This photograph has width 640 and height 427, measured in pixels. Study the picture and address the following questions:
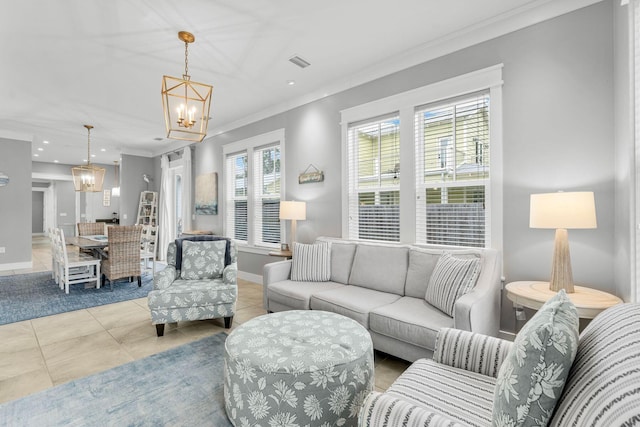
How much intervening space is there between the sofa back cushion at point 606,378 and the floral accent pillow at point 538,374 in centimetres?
4

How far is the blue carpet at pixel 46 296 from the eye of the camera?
3676mm

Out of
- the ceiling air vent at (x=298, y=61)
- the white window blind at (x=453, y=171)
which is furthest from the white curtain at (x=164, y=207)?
the white window blind at (x=453, y=171)

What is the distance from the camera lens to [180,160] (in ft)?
23.1

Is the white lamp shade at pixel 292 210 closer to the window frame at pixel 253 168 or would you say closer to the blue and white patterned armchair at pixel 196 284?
the window frame at pixel 253 168

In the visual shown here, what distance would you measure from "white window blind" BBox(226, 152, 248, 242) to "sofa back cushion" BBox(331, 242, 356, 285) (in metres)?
2.52

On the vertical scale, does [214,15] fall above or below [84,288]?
above

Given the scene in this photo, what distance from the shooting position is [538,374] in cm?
81

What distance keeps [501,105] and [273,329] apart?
269 cm

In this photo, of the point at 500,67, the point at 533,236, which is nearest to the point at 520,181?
the point at 533,236

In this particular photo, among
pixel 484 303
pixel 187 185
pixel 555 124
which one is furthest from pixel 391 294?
pixel 187 185

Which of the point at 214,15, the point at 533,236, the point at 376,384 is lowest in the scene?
the point at 376,384

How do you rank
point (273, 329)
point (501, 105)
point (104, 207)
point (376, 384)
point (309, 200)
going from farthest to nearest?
point (104, 207)
point (309, 200)
point (501, 105)
point (376, 384)
point (273, 329)

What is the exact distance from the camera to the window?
489cm

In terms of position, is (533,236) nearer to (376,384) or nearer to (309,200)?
(376,384)
